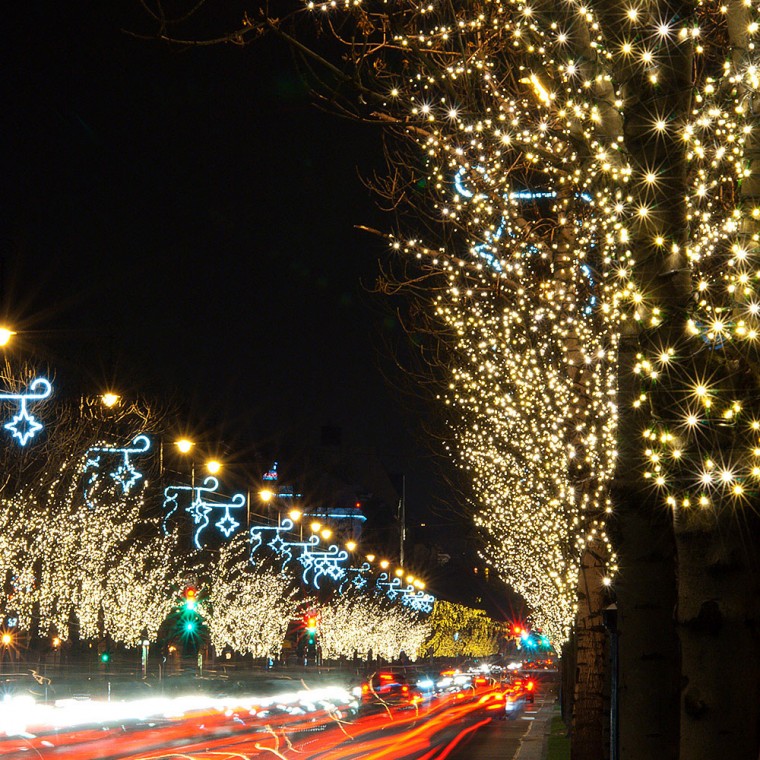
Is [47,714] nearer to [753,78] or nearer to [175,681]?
[175,681]

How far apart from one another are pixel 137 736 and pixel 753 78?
2444 cm

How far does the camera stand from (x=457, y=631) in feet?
472

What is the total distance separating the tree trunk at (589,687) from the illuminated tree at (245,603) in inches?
1488

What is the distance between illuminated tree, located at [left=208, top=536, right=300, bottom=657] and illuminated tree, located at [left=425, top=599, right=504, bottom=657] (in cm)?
6797

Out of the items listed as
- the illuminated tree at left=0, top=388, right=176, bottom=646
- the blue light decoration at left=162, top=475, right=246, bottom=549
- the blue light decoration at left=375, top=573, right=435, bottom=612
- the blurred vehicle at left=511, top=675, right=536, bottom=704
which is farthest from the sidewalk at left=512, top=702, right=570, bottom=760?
the blue light decoration at left=375, top=573, right=435, bottom=612

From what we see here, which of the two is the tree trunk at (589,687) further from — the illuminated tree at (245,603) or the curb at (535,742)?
the illuminated tree at (245,603)

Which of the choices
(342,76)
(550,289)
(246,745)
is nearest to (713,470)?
(342,76)

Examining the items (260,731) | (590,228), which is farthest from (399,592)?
(590,228)

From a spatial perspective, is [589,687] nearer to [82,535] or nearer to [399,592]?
[82,535]

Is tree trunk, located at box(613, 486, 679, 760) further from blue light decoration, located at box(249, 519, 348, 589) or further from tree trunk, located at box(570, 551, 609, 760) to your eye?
blue light decoration, located at box(249, 519, 348, 589)

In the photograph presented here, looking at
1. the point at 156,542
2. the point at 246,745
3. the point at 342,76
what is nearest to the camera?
the point at 342,76

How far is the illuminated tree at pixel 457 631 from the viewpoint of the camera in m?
140

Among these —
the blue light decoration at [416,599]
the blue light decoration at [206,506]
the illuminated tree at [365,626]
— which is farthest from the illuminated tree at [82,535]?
the blue light decoration at [416,599]

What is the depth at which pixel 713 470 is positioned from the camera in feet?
20.0
